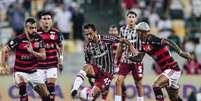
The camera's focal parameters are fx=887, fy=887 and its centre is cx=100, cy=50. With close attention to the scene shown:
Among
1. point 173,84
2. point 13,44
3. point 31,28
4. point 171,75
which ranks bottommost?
point 173,84

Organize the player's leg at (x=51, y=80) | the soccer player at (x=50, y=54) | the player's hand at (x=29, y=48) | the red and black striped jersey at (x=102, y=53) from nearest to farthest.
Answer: the player's hand at (x=29, y=48)
the red and black striped jersey at (x=102, y=53)
the player's leg at (x=51, y=80)
the soccer player at (x=50, y=54)

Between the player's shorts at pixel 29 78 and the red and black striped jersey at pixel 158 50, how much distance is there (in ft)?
8.80

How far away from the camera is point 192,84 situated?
28.6 meters

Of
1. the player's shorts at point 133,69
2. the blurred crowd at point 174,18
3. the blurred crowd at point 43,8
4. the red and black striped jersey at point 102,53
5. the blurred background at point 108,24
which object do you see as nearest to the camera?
the red and black striped jersey at point 102,53

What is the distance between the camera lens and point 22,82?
71.2 ft

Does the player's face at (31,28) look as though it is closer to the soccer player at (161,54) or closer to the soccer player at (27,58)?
the soccer player at (27,58)

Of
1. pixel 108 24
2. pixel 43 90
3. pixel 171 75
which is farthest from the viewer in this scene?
pixel 108 24

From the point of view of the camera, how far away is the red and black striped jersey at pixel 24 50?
70.7ft

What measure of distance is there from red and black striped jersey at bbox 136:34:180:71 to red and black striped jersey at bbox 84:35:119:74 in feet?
2.43

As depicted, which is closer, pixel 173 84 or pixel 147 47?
pixel 147 47

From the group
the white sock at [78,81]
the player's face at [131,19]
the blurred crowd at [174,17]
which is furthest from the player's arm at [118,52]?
the blurred crowd at [174,17]

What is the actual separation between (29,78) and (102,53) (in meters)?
1.94

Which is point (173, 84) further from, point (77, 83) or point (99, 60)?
point (77, 83)

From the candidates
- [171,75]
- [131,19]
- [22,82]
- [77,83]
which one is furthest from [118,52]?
[22,82]
